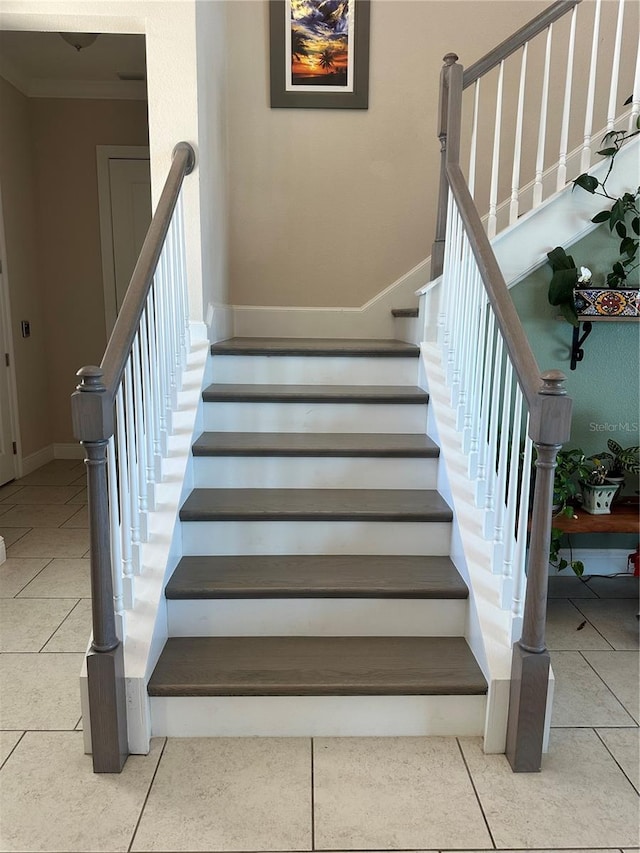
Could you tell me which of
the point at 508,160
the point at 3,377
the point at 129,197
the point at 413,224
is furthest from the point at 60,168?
the point at 508,160

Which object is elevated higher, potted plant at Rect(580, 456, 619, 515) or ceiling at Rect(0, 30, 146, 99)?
ceiling at Rect(0, 30, 146, 99)

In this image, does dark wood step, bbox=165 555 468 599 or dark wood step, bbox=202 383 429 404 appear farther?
dark wood step, bbox=202 383 429 404

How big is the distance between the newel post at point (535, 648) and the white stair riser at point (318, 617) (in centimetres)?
35

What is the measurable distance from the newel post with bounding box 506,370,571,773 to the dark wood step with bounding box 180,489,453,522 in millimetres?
571

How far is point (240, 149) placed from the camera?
3889 mm

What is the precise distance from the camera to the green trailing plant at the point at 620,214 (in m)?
2.72

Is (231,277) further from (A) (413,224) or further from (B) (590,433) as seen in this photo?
(B) (590,433)

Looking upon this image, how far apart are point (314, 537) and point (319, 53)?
10.1 ft

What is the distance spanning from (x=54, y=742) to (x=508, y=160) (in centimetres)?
391

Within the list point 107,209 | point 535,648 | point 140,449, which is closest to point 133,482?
point 140,449

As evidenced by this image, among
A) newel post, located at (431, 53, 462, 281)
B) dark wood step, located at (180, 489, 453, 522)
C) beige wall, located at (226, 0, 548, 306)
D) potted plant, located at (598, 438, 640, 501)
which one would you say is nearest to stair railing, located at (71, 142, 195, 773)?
dark wood step, located at (180, 489, 453, 522)

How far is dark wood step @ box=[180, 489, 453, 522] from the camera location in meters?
2.29

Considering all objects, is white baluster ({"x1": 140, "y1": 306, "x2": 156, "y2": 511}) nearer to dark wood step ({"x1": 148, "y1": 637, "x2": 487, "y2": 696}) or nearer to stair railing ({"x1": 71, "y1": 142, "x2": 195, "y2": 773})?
stair railing ({"x1": 71, "y1": 142, "x2": 195, "y2": 773})

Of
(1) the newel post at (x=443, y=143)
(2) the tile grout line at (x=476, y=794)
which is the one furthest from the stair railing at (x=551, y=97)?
(2) the tile grout line at (x=476, y=794)
